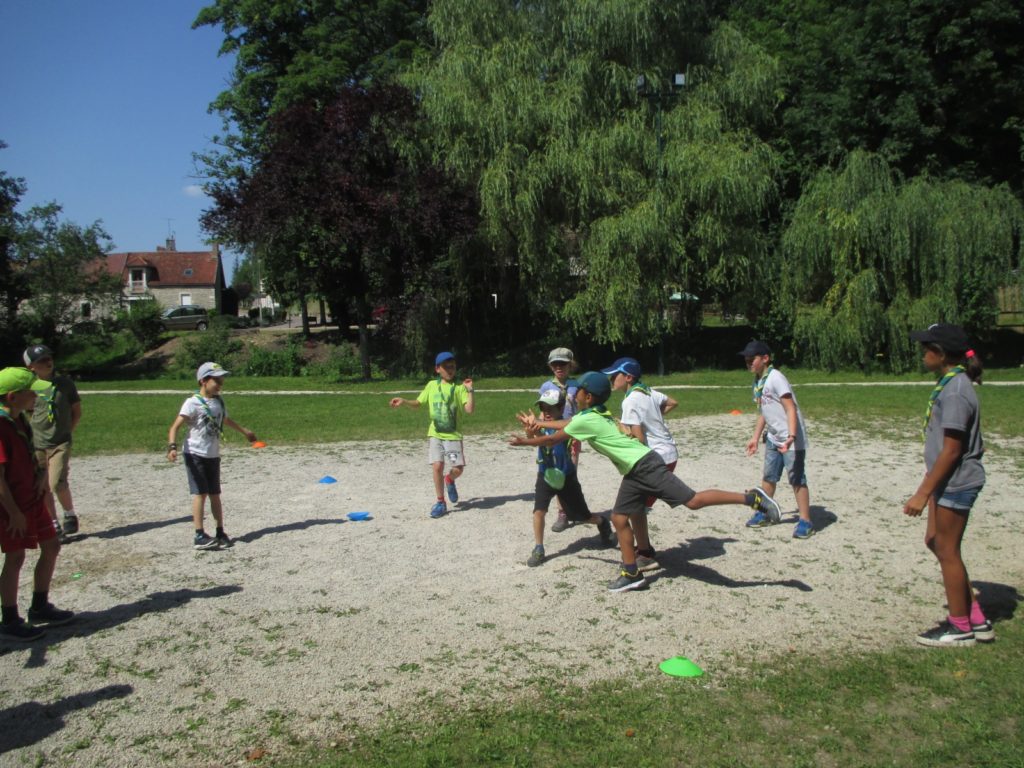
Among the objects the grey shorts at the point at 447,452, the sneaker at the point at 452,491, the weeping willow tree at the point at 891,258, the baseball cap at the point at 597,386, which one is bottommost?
the sneaker at the point at 452,491

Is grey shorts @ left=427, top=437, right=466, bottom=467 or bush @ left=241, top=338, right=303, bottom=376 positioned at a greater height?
bush @ left=241, top=338, right=303, bottom=376

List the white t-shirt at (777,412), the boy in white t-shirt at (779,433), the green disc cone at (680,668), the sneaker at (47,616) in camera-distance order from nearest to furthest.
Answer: the green disc cone at (680,668) < the sneaker at (47,616) < the boy in white t-shirt at (779,433) < the white t-shirt at (777,412)

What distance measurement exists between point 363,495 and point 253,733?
6.08 meters

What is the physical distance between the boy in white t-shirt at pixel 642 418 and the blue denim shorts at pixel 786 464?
5.02ft

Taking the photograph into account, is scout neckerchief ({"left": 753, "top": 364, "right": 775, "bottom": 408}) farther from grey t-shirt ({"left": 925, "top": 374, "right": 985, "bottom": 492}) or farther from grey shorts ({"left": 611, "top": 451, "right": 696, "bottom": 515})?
grey t-shirt ({"left": 925, "top": 374, "right": 985, "bottom": 492})

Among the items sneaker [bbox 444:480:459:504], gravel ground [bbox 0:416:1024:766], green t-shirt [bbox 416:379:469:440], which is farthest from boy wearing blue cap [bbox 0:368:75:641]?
sneaker [bbox 444:480:459:504]

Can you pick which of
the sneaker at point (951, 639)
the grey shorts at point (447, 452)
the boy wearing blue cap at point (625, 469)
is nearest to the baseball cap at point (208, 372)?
the grey shorts at point (447, 452)

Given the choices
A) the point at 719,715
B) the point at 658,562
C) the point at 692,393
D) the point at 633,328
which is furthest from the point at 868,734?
the point at 633,328

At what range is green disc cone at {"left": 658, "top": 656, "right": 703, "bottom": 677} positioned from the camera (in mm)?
5375

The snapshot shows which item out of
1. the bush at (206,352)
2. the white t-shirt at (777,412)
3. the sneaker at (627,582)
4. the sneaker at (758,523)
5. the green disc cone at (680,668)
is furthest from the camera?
the bush at (206,352)

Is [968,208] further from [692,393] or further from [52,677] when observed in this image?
[52,677]

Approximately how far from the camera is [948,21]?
27953mm

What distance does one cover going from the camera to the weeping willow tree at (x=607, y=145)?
26422 millimetres

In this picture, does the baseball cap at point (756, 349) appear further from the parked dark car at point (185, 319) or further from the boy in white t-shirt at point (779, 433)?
the parked dark car at point (185, 319)
